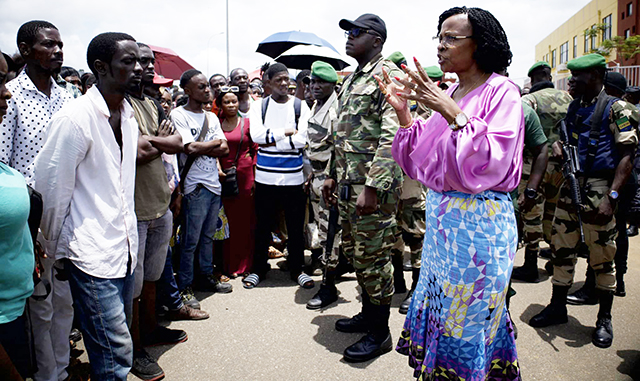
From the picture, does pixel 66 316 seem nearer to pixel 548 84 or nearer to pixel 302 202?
pixel 302 202

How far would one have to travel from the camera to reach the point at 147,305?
3.48 m

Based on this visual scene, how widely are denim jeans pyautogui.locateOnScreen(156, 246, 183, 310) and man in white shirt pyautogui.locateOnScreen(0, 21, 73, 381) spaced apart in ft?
3.36

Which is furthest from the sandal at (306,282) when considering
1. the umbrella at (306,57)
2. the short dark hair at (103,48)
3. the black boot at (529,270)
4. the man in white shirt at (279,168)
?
the umbrella at (306,57)

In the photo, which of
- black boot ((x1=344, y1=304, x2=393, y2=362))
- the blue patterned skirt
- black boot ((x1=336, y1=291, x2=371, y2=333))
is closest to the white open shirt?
the blue patterned skirt

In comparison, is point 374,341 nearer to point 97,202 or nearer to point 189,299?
point 189,299

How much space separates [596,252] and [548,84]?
222cm

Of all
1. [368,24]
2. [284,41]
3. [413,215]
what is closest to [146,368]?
[413,215]

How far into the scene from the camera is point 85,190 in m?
2.22

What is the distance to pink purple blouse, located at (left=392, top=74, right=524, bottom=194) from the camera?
1.83 metres

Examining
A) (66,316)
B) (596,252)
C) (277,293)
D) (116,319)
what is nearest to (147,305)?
(66,316)

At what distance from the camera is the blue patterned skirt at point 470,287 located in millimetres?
2041

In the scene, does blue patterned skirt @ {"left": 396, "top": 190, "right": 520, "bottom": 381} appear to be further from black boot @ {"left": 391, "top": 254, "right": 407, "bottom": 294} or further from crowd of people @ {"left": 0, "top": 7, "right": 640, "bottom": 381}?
black boot @ {"left": 391, "top": 254, "right": 407, "bottom": 294}

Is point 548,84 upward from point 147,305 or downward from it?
upward

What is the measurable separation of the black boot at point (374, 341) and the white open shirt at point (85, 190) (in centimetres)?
185
